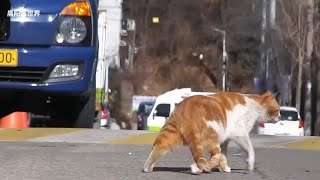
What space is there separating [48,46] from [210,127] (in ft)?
11.3

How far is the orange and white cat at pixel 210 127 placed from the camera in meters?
7.31

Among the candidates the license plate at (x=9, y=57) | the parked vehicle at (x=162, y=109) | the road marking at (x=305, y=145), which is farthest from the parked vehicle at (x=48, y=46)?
the parked vehicle at (x=162, y=109)

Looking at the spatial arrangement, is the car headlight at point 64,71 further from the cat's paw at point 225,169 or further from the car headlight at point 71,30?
the cat's paw at point 225,169

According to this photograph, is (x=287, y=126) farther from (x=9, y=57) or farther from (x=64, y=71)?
(x=9, y=57)

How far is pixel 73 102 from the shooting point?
1164 centimetres

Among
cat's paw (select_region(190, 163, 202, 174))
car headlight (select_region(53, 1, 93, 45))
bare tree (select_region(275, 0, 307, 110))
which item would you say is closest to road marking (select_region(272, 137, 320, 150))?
car headlight (select_region(53, 1, 93, 45))

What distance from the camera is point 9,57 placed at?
1020 centimetres

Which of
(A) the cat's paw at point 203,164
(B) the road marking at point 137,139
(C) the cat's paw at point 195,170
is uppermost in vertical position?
(A) the cat's paw at point 203,164

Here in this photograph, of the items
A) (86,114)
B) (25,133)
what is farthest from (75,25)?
(25,133)

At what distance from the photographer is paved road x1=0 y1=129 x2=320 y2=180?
25.2 ft

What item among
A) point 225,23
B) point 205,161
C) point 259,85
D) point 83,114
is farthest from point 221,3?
point 205,161

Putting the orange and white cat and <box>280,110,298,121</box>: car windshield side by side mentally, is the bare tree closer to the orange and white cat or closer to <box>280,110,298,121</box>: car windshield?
<box>280,110,298,121</box>: car windshield

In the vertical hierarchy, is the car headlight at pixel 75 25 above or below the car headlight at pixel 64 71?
Answer: above

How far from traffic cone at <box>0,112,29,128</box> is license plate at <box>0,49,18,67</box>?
3.15m
